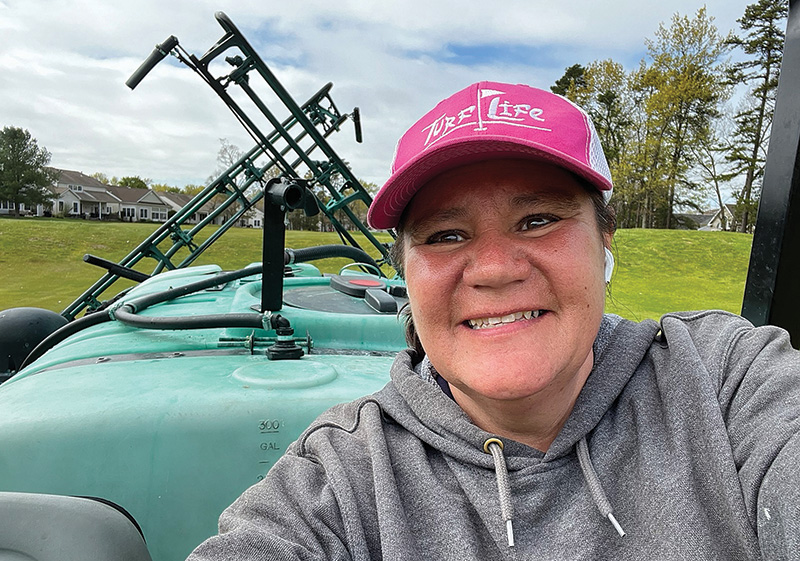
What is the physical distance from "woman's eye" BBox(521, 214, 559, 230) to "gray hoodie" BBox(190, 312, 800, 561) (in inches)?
11.6

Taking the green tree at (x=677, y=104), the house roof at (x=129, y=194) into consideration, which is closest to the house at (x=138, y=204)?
the house roof at (x=129, y=194)

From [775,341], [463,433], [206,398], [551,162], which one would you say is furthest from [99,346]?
[775,341]

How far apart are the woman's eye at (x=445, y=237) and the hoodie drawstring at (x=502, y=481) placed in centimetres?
34

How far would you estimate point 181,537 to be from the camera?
1.46 metres

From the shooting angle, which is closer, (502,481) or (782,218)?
(502,481)

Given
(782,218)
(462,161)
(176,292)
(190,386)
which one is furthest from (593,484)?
(176,292)

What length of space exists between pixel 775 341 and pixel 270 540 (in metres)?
0.85

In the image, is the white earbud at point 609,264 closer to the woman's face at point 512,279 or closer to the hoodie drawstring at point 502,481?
the woman's face at point 512,279

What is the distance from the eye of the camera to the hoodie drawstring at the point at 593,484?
847mm

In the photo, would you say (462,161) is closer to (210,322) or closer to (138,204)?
(210,322)

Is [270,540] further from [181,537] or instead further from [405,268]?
[181,537]

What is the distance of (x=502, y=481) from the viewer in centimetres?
90

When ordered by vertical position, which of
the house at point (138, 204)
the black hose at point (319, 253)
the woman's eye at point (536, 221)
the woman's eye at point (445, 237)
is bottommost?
the black hose at point (319, 253)

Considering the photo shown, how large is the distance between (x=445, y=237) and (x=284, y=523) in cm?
51
